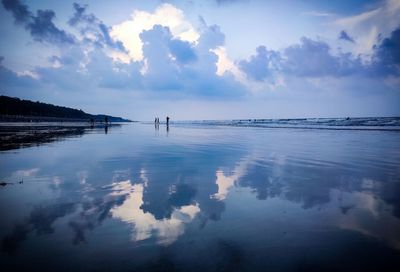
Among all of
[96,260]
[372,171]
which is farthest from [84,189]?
[372,171]

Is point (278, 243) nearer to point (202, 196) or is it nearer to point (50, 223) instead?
point (202, 196)

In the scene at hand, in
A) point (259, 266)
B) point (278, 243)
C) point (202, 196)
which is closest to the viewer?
point (259, 266)

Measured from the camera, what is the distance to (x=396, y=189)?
7633 mm

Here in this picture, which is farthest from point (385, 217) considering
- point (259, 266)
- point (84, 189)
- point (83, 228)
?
point (84, 189)

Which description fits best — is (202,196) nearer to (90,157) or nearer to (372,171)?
(372,171)

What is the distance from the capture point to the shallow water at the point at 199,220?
382 centimetres

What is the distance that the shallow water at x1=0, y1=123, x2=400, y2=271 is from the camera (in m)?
3.82

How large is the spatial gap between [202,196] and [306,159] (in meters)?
8.22

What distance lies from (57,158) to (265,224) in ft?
36.9

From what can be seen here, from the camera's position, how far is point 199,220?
532 centimetres

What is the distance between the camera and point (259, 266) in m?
3.67

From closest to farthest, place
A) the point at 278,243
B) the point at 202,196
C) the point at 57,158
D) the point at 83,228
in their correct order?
the point at 278,243
the point at 83,228
the point at 202,196
the point at 57,158

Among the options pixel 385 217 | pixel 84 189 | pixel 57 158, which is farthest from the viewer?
pixel 57 158

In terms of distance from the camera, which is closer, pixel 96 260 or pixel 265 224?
pixel 96 260
